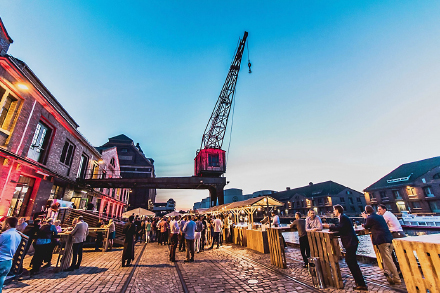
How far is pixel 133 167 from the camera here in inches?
1810

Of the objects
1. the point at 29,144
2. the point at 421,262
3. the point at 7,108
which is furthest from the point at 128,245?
the point at 7,108

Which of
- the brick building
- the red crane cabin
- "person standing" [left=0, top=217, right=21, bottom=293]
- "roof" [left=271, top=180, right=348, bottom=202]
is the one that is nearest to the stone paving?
"person standing" [left=0, top=217, right=21, bottom=293]

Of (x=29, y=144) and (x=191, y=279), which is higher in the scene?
(x=29, y=144)

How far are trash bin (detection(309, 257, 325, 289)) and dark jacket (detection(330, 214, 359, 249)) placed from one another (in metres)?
0.82

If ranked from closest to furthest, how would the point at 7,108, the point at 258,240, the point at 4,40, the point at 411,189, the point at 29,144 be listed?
the point at 4,40, the point at 7,108, the point at 258,240, the point at 29,144, the point at 411,189

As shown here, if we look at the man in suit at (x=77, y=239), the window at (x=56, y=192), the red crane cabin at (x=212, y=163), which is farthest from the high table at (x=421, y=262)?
the red crane cabin at (x=212, y=163)

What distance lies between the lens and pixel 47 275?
Answer: 6.31 metres

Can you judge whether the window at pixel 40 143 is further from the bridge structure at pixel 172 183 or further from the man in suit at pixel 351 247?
the man in suit at pixel 351 247

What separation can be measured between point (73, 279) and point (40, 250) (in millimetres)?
2031

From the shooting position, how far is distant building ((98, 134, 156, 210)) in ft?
147

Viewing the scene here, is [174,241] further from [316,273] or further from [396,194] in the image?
[396,194]

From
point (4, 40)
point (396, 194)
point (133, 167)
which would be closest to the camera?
point (4, 40)

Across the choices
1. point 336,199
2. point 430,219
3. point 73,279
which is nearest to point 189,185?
point 73,279

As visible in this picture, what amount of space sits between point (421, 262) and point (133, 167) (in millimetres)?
49354
